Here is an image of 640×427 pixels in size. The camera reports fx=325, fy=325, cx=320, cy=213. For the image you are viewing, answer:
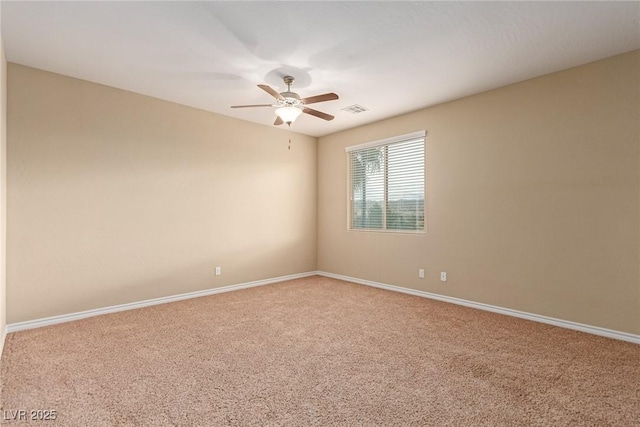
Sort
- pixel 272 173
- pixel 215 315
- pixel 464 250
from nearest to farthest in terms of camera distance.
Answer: pixel 215 315, pixel 464 250, pixel 272 173

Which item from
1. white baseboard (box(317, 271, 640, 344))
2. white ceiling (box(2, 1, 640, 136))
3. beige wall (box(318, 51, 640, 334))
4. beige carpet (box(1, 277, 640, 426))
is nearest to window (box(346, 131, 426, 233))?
beige wall (box(318, 51, 640, 334))

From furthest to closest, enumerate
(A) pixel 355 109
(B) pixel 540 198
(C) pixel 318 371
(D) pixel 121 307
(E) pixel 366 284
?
(E) pixel 366 284, (A) pixel 355 109, (D) pixel 121 307, (B) pixel 540 198, (C) pixel 318 371

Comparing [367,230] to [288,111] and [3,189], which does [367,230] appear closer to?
[288,111]

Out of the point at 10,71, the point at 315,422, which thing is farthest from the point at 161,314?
the point at 10,71

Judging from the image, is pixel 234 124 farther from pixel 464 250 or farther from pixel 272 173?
pixel 464 250

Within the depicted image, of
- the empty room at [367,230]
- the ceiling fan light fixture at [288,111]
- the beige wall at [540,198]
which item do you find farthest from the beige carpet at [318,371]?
the ceiling fan light fixture at [288,111]

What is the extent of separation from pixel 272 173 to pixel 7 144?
3304 millimetres

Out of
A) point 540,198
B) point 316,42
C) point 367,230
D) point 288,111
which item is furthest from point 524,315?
point 316,42

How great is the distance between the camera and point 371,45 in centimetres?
294

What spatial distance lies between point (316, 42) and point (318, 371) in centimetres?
274

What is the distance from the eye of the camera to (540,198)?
3594mm

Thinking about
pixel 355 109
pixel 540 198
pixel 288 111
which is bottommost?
pixel 540 198

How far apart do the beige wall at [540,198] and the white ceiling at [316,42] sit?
0.31m

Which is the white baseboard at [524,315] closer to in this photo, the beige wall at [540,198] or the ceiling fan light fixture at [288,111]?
the beige wall at [540,198]
